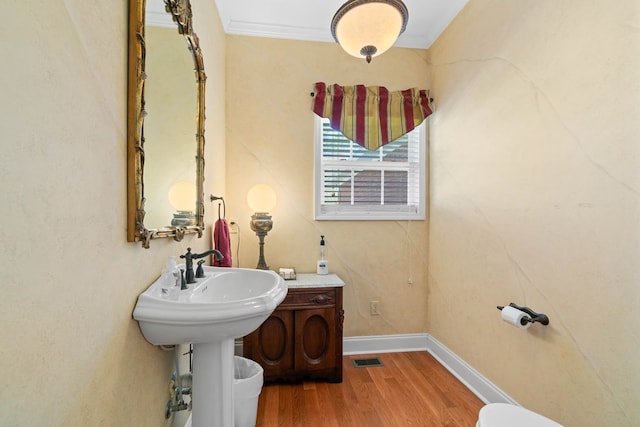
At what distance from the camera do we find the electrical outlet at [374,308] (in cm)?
258

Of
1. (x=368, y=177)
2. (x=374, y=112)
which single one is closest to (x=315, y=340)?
(x=368, y=177)

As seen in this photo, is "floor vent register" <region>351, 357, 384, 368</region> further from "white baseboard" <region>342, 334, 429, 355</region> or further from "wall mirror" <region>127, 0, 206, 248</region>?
"wall mirror" <region>127, 0, 206, 248</region>

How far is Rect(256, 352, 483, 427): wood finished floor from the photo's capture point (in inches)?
69.0

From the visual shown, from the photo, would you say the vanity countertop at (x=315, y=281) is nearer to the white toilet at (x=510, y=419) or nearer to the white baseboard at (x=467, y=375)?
the white baseboard at (x=467, y=375)

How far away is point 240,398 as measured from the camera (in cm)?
156

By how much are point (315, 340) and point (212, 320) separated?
1338 mm

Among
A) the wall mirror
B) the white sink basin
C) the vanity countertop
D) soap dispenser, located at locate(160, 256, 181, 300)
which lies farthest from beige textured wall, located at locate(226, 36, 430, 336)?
the white sink basin

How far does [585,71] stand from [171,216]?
75.6 inches

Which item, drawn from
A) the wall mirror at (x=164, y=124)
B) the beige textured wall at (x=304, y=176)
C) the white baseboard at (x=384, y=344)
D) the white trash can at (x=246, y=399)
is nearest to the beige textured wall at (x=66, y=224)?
the wall mirror at (x=164, y=124)

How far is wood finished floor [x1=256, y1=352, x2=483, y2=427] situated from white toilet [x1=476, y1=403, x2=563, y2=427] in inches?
29.5

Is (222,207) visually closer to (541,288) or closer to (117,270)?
(117,270)

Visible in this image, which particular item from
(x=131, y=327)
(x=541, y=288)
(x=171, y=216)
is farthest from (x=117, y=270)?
(x=541, y=288)

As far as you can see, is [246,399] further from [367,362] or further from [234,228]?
[234,228]

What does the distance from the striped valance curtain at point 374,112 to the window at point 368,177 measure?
9 centimetres
